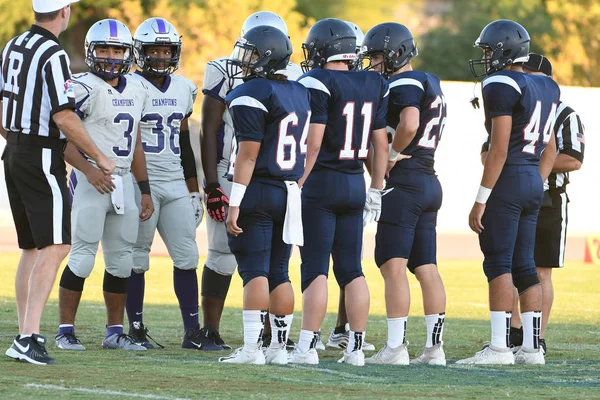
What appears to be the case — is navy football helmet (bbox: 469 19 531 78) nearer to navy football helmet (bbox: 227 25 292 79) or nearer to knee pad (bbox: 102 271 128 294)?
navy football helmet (bbox: 227 25 292 79)

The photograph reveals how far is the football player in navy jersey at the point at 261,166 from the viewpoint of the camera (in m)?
6.77

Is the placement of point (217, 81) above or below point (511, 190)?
above

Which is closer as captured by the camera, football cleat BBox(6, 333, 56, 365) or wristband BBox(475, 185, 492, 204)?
football cleat BBox(6, 333, 56, 365)

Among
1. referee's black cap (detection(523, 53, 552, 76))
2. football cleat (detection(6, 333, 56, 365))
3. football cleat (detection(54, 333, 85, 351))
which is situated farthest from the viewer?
referee's black cap (detection(523, 53, 552, 76))

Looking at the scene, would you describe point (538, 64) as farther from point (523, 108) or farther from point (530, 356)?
point (530, 356)

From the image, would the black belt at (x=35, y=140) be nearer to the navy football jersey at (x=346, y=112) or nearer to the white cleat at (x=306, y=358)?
the navy football jersey at (x=346, y=112)

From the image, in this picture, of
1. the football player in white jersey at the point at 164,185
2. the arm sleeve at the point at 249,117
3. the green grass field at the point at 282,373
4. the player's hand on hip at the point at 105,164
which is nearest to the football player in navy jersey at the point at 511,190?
the green grass field at the point at 282,373

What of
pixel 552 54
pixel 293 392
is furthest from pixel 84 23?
pixel 293 392

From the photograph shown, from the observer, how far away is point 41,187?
6.76 meters

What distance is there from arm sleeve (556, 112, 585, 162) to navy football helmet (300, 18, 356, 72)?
6.89ft

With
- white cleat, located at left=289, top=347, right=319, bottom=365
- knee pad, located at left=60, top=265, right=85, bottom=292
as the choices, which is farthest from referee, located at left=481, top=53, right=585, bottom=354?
knee pad, located at left=60, top=265, right=85, bottom=292

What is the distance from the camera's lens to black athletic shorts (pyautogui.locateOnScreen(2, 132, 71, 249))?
22.1 feet

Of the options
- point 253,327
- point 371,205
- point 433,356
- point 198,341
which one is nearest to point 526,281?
point 433,356

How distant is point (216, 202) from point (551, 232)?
2.45 metres
